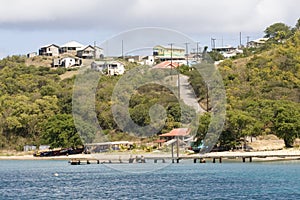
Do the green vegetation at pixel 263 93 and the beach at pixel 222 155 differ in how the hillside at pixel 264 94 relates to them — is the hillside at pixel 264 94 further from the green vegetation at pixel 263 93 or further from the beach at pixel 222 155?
the beach at pixel 222 155

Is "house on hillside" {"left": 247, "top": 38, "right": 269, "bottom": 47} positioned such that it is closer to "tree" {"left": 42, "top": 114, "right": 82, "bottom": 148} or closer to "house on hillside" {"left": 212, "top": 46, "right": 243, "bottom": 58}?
"house on hillside" {"left": 212, "top": 46, "right": 243, "bottom": 58}

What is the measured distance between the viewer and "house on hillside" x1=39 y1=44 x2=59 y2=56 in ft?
530

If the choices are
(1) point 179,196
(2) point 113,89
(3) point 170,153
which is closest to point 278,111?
(3) point 170,153

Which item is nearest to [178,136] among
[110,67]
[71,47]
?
[110,67]

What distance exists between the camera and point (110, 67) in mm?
120250

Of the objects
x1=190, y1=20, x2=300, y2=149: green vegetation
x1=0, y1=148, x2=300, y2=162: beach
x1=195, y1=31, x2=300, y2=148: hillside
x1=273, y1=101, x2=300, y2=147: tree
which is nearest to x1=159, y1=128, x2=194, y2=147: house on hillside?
x1=0, y1=148, x2=300, y2=162: beach

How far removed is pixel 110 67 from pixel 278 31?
38.8 meters

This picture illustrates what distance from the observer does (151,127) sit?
256 ft

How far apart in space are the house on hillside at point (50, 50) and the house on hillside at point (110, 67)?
A: 42365 millimetres

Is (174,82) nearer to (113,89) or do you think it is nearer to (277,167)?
(113,89)

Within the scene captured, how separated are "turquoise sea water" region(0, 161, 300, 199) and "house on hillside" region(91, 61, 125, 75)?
4504 cm

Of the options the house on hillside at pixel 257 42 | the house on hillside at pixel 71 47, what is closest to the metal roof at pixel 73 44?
the house on hillside at pixel 71 47

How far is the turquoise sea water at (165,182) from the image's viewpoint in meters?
44.0

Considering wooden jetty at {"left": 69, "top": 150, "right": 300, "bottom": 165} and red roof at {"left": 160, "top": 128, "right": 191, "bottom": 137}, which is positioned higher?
red roof at {"left": 160, "top": 128, "right": 191, "bottom": 137}
